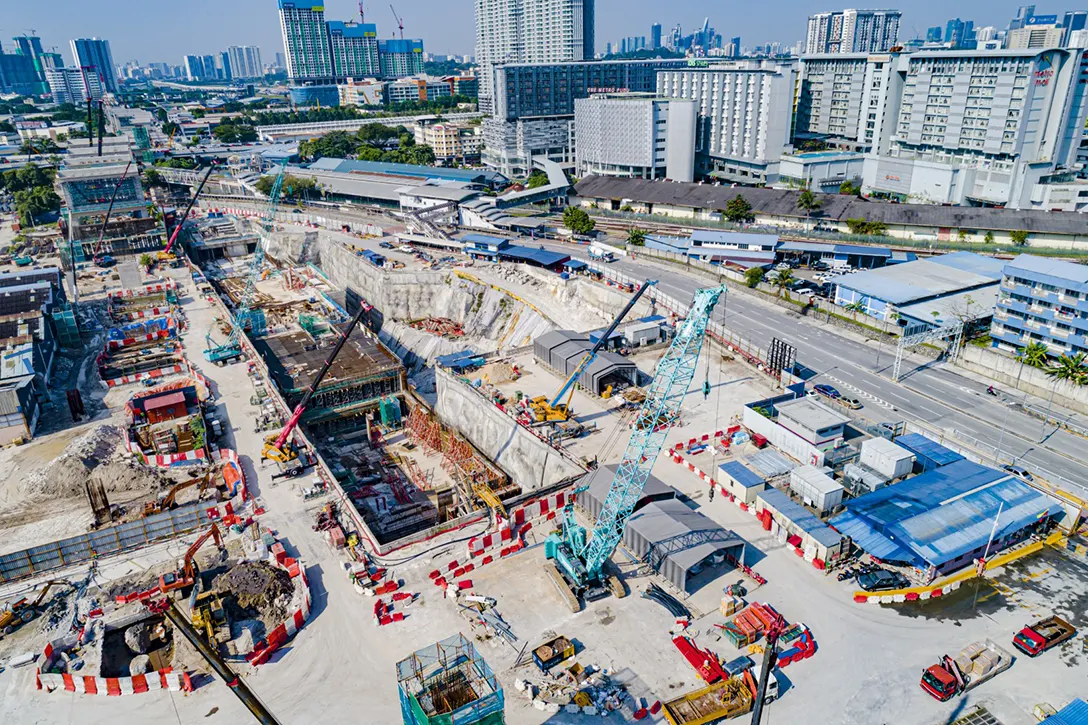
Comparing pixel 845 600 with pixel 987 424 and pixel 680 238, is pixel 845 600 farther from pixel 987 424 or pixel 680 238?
pixel 680 238

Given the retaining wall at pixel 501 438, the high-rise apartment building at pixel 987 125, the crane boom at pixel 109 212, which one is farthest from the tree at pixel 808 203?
the crane boom at pixel 109 212

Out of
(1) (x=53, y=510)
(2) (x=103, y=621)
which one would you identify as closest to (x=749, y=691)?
(2) (x=103, y=621)

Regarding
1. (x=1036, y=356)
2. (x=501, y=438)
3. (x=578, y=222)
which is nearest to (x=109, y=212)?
(x=578, y=222)

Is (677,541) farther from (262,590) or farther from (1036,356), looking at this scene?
(1036,356)

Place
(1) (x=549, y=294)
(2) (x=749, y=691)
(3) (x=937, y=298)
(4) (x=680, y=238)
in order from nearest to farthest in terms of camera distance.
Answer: (2) (x=749, y=691)
(3) (x=937, y=298)
(1) (x=549, y=294)
(4) (x=680, y=238)

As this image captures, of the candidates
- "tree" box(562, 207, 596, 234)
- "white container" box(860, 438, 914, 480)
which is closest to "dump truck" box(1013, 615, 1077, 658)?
"white container" box(860, 438, 914, 480)

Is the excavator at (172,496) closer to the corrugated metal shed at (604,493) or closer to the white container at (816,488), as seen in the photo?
the corrugated metal shed at (604,493)
